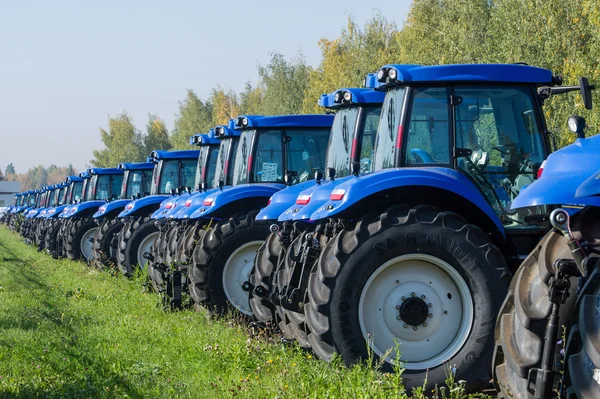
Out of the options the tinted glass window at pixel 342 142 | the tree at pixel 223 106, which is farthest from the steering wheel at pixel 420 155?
the tree at pixel 223 106

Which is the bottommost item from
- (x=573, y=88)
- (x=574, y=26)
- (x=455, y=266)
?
(x=455, y=266)

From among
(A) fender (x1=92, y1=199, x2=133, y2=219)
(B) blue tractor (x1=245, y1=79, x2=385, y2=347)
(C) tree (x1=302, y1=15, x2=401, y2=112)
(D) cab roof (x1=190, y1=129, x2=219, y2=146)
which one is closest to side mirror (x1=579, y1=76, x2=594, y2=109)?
(B) blue tractor (x1=245, y1=79, x2=385, y2=347)

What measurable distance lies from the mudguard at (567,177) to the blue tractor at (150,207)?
14104mm

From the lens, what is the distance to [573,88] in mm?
8344

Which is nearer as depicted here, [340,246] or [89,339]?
[340,246]

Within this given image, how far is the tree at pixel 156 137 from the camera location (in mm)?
101338

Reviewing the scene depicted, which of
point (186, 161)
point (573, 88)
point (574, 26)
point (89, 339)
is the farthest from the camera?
point (574, 26)

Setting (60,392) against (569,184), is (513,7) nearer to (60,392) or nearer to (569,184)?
(60,392)

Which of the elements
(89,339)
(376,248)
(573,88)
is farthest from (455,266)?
(89,339)

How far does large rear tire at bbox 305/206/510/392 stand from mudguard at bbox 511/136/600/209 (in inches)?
114

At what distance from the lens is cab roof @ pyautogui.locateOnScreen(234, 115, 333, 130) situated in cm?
1317

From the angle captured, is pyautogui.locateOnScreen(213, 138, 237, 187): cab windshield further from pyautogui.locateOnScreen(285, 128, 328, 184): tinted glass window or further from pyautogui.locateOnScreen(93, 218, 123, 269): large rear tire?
pyautogui.locateOnScreen(93, 218, 123, 269): large rear tire

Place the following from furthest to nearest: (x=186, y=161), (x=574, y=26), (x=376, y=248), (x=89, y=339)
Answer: (x=574, y=26) < (x=186, y=161) < (x=89, y=339) < (x=376, y=248)

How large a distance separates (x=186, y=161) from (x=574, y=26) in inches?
430
